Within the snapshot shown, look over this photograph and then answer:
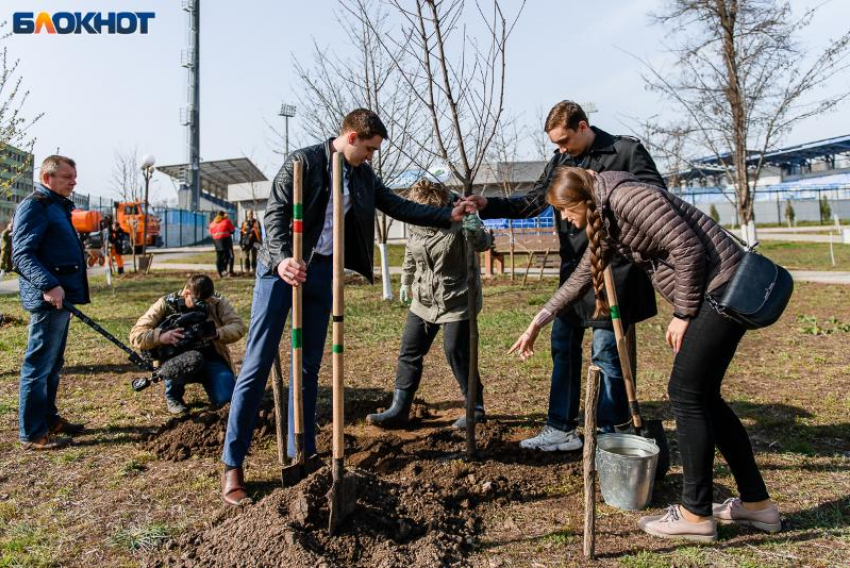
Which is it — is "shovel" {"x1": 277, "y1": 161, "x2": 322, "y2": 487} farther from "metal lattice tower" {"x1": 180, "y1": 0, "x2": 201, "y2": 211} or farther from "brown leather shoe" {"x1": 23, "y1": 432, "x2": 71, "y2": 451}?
"metal lattice tower" {"x1": 180, "y1": 0, "x2": 201, "y2": 211}

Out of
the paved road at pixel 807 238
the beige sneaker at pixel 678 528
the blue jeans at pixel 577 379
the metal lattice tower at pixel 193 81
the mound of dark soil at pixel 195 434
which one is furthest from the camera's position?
the metal lattice tower at pixel 193 81

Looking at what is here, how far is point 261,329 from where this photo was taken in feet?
10.6

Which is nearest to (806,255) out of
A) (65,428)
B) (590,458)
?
(590,458)

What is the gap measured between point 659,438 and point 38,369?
12.4 feet

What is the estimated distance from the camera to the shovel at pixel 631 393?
3.02 meters

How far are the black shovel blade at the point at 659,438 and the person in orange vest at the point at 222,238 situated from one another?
12.7m

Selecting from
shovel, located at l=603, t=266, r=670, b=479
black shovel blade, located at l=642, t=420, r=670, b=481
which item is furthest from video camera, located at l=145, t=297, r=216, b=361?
black shovel blade, located at l=642, t=420, r=670, b=481

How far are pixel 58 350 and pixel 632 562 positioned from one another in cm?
369

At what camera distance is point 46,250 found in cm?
420

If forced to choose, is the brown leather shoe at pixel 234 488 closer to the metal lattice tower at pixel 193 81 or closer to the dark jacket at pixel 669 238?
the dark jacket at pixel 669 238

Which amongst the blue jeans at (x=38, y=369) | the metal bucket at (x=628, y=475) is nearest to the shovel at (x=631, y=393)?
the metal bucket at (x=628, y=475)

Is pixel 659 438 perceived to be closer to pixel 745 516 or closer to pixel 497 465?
pixel 745 516

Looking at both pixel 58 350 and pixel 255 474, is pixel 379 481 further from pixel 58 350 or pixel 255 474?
pixel 58 350

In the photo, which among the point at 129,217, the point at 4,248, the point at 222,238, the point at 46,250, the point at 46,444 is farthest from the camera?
the point at 129,217
